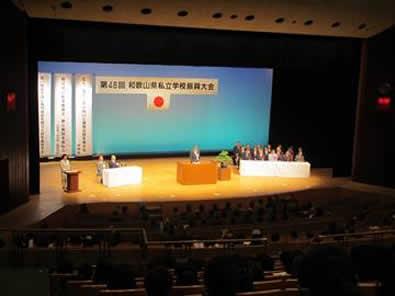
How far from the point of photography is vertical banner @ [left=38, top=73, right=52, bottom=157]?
15.0 metres

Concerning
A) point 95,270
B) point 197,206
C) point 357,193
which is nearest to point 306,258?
point 95,270

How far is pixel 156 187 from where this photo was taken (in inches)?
530

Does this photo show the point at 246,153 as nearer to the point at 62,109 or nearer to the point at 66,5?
the point at 62,109

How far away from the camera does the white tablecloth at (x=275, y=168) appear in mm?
15453

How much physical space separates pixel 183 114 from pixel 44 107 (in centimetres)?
443

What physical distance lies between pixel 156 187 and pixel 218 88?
5.12 metres

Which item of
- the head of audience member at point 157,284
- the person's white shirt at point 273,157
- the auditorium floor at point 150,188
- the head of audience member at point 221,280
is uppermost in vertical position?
the head of audience member at point 221,280

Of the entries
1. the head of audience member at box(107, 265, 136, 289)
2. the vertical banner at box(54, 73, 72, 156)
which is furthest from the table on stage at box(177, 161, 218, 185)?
the head of audience member at box(107, 265, 136, 289)

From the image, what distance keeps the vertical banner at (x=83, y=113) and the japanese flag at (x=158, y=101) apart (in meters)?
1.89

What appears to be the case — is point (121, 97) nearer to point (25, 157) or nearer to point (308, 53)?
point (25, 157)

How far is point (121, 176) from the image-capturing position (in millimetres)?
13500

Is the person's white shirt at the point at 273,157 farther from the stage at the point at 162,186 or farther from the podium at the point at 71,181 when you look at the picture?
the podium at the point at 71,181

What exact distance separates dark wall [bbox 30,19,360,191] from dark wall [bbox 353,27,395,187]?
38cm

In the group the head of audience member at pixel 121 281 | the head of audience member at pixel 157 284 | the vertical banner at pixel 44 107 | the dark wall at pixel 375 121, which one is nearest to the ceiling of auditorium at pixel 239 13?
the dark wall at pixel 375 121
